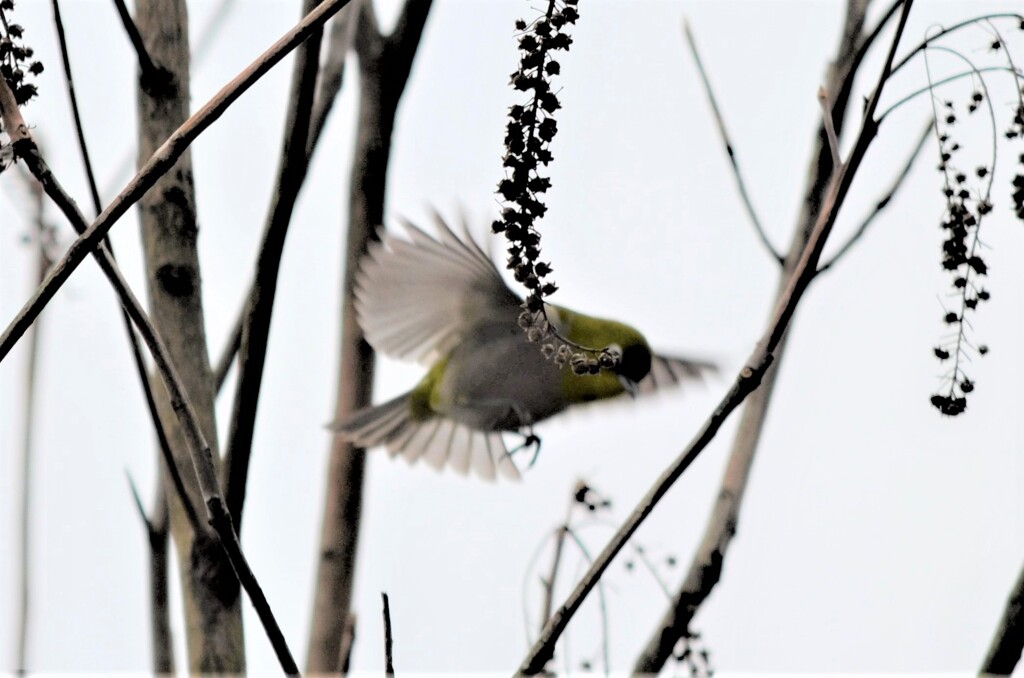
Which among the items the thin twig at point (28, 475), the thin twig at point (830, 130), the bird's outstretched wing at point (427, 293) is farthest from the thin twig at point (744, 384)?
the bird's outstretched wing at point (427, 293)

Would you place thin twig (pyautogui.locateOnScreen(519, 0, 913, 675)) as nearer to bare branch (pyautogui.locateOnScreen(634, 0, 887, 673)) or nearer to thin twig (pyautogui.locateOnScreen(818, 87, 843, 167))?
thin twig (pyautogui.locateOnScreen(818, 87, 843, 167))

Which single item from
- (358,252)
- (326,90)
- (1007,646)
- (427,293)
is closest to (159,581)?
(358,252)

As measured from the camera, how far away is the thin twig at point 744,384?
1070 millimetres

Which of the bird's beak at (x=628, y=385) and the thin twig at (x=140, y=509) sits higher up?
the bird's beak at (x=628, y=385)

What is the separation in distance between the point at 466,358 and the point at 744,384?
6.91 feet

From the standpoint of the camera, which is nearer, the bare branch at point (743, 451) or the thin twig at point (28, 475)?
the bare branch at point (743, 451)

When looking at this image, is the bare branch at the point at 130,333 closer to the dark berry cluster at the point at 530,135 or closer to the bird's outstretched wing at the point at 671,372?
the dark berry cluster at the point at 530,135

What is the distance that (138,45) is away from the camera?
159cm

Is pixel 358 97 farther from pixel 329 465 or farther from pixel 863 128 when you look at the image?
pixel 863 128

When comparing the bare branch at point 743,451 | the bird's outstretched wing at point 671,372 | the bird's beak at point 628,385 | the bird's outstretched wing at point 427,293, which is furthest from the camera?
the bird's outstretched wing at point 671,372

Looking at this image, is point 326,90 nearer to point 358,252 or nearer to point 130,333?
point 358,252

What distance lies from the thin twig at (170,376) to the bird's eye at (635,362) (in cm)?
206

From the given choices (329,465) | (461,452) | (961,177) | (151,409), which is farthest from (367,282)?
(961,177)

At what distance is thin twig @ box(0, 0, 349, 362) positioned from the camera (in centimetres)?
93
